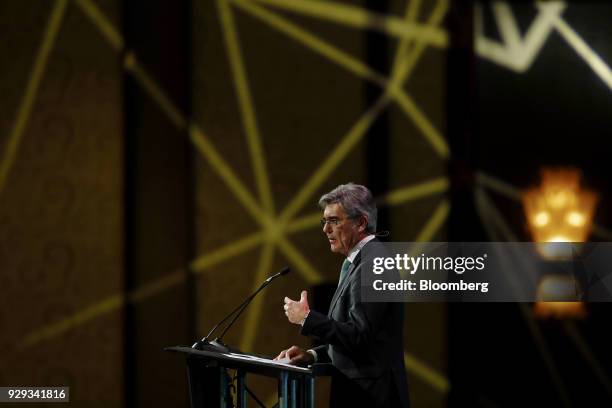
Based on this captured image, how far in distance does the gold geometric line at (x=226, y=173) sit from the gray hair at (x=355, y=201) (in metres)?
1.51

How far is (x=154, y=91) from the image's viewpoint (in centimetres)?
405

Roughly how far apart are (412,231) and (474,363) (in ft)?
2.59

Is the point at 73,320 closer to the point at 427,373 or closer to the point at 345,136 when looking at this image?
the point at 345,136

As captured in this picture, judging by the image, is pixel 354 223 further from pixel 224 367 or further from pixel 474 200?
pixel 474 200

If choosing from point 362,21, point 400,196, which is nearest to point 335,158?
point 400,196

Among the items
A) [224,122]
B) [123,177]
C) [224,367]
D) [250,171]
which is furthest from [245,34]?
[224,367]

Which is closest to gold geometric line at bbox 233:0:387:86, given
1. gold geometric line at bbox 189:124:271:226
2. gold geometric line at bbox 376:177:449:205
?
gold geometric line at bbox 376:177:449:205

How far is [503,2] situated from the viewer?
4152mm

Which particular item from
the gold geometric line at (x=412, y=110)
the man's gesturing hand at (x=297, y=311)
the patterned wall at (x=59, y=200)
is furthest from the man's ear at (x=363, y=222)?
the patterned wall at (x=59, y=200)

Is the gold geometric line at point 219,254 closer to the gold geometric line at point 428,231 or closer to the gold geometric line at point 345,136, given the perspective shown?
the gold geometric line at point 345,136

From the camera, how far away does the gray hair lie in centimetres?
252

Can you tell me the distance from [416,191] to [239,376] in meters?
1.86

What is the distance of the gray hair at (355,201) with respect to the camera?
2521mm

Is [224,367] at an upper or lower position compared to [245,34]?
lower
